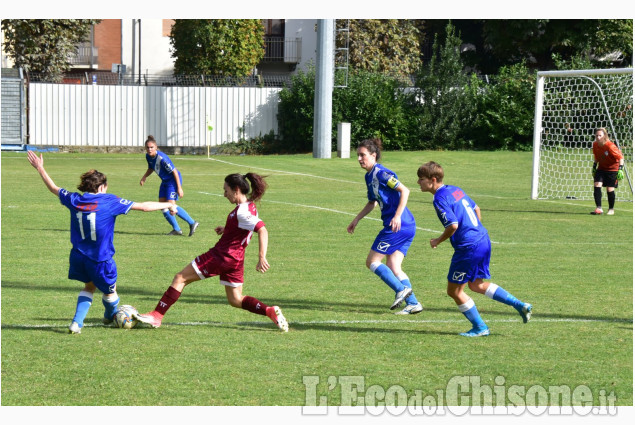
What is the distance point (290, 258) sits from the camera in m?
12.6

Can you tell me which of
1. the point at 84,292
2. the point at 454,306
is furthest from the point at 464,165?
the point at 84,292

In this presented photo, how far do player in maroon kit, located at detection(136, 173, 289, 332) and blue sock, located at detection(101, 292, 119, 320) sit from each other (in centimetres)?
28

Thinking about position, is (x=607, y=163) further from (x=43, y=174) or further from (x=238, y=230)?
(x=43, y=174)

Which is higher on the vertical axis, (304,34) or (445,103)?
(304,34)

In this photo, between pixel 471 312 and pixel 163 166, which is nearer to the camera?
pixel 471 312

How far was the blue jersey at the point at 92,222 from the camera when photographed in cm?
769

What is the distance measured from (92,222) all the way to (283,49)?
149ft

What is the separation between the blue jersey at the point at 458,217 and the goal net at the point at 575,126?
14.8 meters

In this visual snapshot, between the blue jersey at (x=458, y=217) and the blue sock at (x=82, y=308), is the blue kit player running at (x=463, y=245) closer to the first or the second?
the blue jersey at (x=458, y=217)

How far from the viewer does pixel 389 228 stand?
9234 mm

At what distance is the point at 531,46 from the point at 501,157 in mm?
9316

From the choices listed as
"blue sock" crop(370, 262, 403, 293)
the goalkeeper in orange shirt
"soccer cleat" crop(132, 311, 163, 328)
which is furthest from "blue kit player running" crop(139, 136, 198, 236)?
the goalkeeper in orange shirt

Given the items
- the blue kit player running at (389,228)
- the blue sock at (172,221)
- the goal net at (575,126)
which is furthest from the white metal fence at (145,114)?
the blue kit player running at (389,228)

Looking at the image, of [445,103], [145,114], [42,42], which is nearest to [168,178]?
[145,114]
